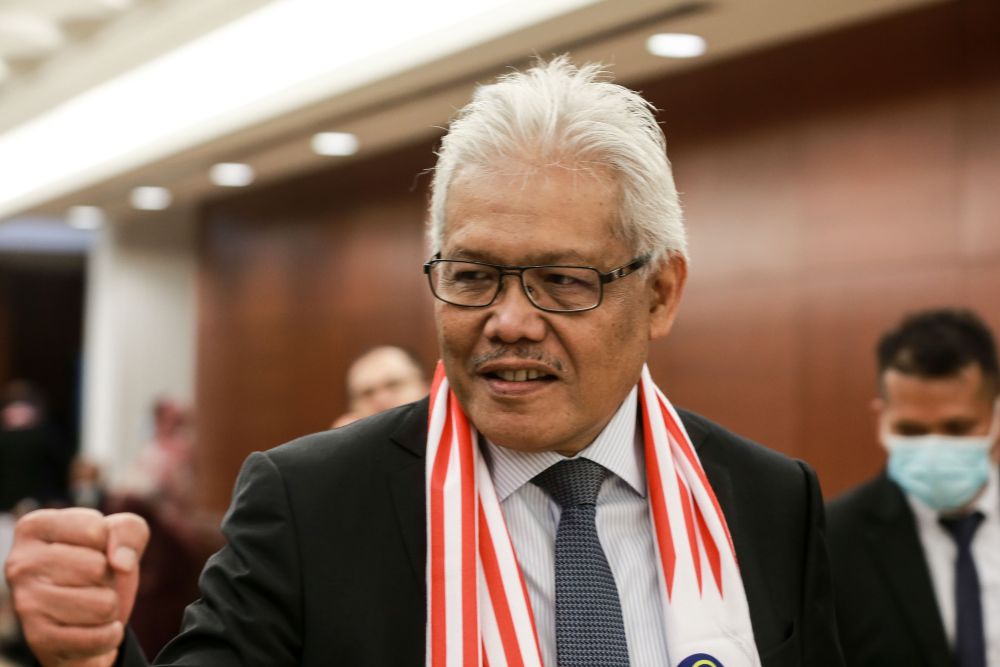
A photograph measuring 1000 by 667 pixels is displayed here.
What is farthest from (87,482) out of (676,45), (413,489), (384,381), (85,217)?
(413,489)

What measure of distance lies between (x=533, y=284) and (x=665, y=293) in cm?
33

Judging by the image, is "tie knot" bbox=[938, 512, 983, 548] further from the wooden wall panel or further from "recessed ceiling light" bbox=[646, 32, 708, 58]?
"recessed ceiling light" bbox=[646, 32, 708, 58]

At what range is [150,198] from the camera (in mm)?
11430

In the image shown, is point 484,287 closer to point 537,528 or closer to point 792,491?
point 537,528

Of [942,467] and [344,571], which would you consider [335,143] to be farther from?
[344,571]

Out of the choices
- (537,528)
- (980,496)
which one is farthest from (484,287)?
(980,496)

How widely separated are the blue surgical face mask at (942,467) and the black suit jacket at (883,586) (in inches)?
2.6

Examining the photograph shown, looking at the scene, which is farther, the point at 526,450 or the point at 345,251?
the point at 345,251

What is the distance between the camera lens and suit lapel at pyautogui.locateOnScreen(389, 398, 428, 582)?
1.77 metres

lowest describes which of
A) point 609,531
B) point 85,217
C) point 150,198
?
point 609,531

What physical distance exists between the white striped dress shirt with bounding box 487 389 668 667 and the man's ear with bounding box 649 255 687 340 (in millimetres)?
137

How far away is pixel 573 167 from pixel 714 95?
5.49 m

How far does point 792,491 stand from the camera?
2061 mm

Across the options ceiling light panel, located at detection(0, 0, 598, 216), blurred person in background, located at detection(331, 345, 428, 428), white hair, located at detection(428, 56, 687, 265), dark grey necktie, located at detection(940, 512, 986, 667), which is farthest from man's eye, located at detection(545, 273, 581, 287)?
ceiling light panel, located at detection(0, 0, 598, 216)
